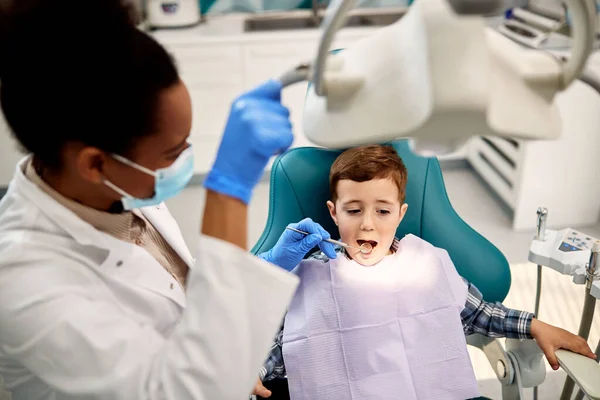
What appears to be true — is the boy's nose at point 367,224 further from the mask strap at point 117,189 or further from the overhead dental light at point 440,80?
the overhead dental light at point 440,80

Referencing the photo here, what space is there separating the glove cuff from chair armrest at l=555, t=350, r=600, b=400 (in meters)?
0.80

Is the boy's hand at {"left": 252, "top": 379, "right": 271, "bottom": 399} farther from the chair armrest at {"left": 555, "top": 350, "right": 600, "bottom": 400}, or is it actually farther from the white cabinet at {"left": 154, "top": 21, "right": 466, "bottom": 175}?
the white cabinet at {"left": 154, "top": 21, "right": 466, "bottom": 175}

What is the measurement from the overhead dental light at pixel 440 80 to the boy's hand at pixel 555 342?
84 cm

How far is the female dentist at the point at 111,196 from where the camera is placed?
0.68m

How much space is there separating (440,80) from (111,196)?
22.8 inches

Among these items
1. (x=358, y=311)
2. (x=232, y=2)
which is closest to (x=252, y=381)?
(x=358, y=311)

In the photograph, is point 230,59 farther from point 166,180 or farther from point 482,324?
point 166,180

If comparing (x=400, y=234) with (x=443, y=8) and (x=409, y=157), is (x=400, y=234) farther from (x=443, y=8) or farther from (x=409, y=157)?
(x=443, y=8)

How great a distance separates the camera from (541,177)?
2652mm

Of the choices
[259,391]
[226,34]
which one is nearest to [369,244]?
[259,391]

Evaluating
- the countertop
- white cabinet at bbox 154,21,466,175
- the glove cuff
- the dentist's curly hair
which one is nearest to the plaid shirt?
the glove cuff

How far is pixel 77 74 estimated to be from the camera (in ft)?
2.19

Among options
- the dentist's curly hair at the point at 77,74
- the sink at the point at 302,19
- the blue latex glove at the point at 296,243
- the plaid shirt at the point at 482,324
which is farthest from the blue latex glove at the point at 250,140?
the sink at the point at 302,19

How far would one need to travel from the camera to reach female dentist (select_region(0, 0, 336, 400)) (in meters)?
0.68
